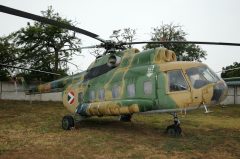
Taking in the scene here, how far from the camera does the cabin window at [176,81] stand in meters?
11.4

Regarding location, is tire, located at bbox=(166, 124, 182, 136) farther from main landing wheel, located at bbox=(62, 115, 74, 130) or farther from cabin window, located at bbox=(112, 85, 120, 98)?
main landing wheel, located at bbox=(62, 115, 74, 130)

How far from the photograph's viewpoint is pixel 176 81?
38.2 ft

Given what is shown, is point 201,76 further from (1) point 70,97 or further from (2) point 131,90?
(1) point 70,97

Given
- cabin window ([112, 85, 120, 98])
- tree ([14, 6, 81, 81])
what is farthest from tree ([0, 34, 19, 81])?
cabin window ([112, 85, 120, 98])

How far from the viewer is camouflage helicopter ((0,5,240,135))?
37.1 ft

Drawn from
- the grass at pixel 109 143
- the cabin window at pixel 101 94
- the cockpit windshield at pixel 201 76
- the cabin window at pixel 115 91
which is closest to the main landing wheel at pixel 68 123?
the grass at pixel 109 143

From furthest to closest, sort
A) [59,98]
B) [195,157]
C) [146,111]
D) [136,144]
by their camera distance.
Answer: [59,98] → [146,111] → [136,144] → [195,157]

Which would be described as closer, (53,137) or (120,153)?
(120,153)

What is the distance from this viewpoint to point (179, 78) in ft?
38.1

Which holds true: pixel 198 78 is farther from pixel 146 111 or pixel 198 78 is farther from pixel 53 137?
pixel 53 137

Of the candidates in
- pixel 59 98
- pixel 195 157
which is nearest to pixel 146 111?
pixel 195 157

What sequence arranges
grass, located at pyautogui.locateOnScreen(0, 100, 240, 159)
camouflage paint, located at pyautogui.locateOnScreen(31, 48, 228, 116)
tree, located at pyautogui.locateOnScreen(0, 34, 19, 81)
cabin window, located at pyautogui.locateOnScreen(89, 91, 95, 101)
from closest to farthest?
grass, located at pyautogui.locateOnScreen(0, 100, 240, 159) < camouflage paint, located at pyautogui.locateOnScreen(31, 48, 228, 116) < cabin window, located at pyautogui.locateOnScreen(89, 91, 95, 101) < tree, located at pyautogui.locateOnScreen(0, 34, 19, 81)

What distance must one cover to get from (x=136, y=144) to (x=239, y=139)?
463 cm

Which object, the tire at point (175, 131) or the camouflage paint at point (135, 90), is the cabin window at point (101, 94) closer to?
the camouflage paint at point (135, 90)
